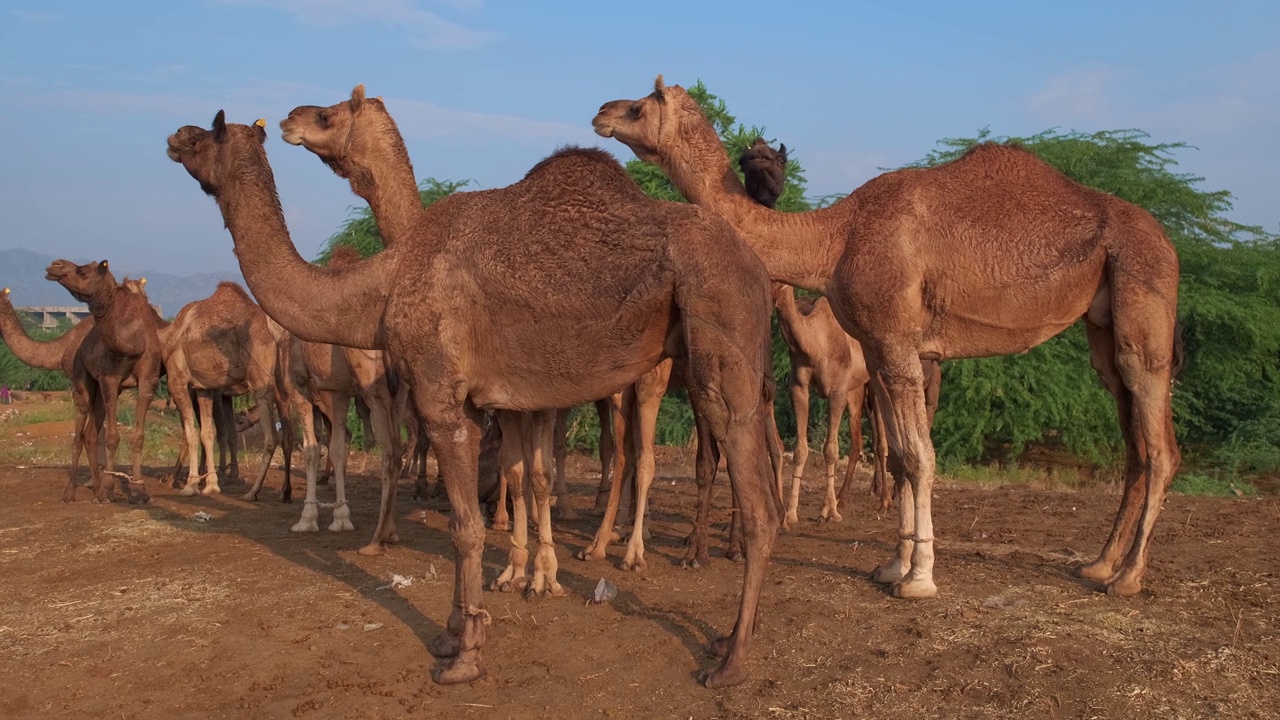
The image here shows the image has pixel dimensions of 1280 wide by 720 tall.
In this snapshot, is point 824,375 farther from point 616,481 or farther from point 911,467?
point 911,467

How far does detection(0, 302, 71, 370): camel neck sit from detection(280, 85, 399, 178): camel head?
322 inches

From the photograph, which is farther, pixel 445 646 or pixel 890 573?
pixel 890 573

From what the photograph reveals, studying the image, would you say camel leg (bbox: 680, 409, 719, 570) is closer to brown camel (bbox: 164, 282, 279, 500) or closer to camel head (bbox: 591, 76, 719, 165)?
camel head (bbox: 591, 76, 719, 165)

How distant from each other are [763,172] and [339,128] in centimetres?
347

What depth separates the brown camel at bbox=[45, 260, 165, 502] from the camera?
12.0m

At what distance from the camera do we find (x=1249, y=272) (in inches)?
818

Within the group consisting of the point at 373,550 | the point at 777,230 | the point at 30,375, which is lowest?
the point at 30,375

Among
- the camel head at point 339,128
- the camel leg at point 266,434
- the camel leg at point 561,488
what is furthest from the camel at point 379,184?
the camel leg at point 266,434

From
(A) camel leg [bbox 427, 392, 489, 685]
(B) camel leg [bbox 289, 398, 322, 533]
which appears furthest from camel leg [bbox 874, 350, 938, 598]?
(B) camel leg [bbox 289, 398, 322, 533]

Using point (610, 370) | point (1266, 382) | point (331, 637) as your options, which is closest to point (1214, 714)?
point (610, 370)

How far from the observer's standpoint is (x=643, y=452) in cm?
833

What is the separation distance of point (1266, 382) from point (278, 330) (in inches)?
751

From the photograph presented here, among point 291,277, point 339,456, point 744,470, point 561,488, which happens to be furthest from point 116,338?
point 744,470

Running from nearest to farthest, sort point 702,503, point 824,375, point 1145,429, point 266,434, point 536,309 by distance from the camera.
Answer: point 536,309, point 1145,429, point 702,503, point 824,375, point 266,434
